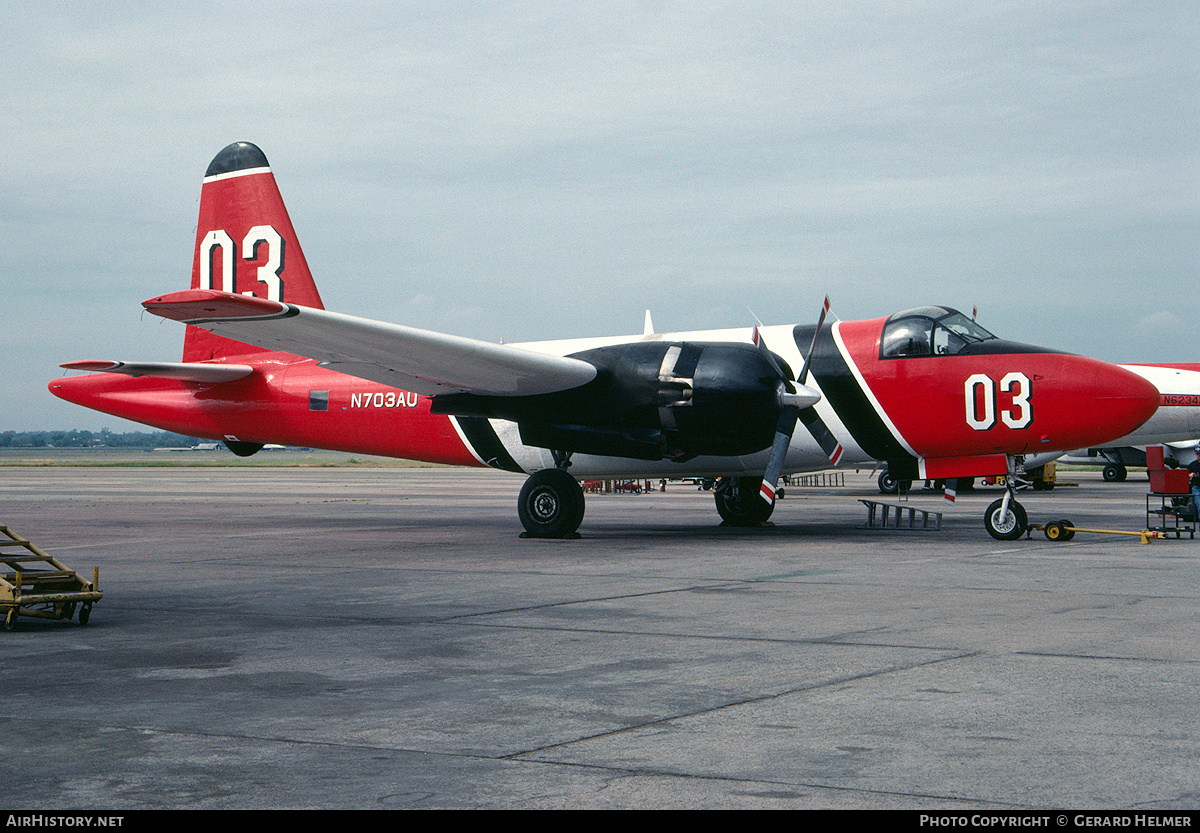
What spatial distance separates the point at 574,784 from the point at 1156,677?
13.3 feet

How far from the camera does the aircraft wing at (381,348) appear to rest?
1370 centimetres

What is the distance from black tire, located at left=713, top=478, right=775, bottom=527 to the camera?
67.9ft

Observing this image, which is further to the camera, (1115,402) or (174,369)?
(174,369)

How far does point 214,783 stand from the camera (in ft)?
15.2

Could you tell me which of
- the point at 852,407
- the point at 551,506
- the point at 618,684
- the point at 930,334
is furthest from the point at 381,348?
the point at 618,684

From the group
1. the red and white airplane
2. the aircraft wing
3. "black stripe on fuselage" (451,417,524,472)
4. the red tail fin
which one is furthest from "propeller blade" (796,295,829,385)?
the red tail fin

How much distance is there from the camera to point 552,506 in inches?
720

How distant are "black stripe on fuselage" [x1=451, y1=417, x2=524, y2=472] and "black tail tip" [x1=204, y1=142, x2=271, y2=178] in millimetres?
7144

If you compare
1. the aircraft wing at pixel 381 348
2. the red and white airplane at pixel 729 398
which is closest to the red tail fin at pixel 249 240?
the red and white airplane at pixel 729 398

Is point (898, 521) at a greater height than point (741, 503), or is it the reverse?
point (741, 503)

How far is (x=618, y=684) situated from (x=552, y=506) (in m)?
11.6

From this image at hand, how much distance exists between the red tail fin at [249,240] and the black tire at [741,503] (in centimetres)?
913

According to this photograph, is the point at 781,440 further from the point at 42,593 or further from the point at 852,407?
the point at 42,593

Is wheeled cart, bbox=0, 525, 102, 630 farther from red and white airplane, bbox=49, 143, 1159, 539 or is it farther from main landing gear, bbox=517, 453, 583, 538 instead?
main landing gear, bbox=517, 453, 583, 538
